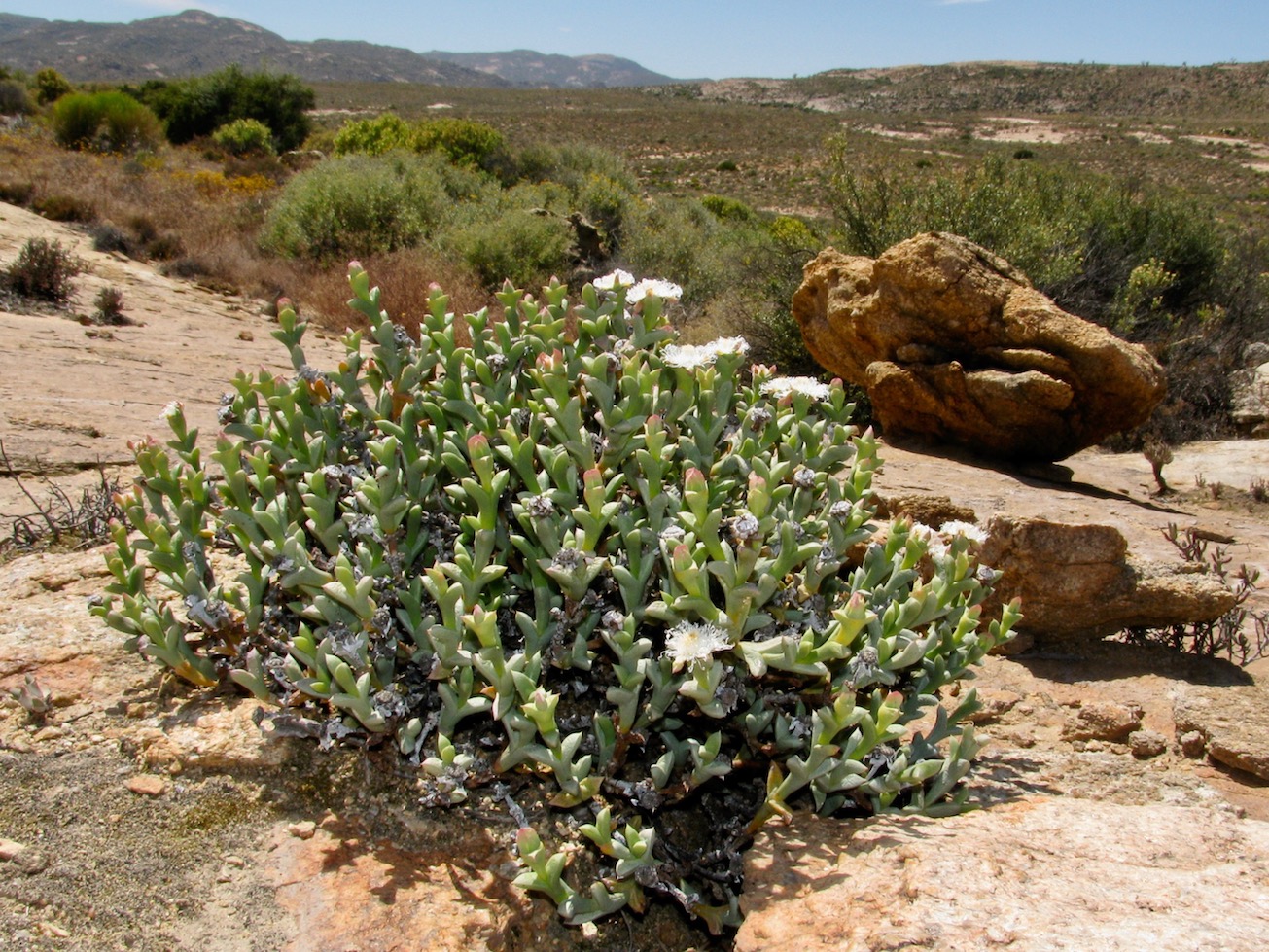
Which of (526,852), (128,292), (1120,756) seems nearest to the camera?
(526,852)

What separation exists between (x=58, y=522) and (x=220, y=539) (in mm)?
1031

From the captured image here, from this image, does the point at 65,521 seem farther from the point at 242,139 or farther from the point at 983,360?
the point at 242,139

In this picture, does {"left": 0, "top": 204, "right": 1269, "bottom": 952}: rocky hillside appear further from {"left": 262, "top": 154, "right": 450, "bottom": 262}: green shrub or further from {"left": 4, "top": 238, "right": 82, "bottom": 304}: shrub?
{"left": 262, "top": 154, "right": 450, "bottom": 262}: green shrub

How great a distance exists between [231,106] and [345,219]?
855 inches

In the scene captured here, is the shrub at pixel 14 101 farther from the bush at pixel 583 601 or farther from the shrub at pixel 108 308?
the bush at pixel 583 601

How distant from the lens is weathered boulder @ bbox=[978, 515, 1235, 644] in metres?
3.08

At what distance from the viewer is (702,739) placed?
6.88 feet

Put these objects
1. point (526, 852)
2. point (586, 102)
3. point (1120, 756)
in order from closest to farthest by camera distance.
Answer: point (526, 852) → point (1120, 756) → point (586, 102)

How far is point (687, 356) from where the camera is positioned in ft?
8.08

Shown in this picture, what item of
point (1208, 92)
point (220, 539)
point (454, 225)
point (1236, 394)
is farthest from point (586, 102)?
point (220, 539)

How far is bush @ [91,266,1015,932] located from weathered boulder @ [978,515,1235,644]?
29.7 inches

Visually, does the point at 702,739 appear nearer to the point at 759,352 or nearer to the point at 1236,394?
the point at 759,352

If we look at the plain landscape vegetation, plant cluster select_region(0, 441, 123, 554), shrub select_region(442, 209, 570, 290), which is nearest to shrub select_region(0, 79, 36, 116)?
the plain landscape vegetation

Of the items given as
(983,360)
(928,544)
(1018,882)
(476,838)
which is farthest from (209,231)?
(1018,882)
